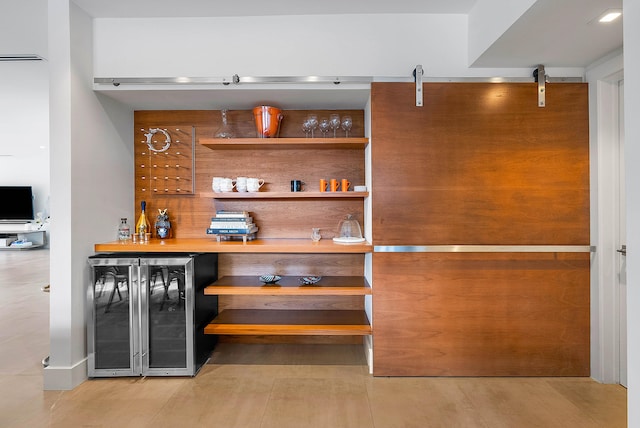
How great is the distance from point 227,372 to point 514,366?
204 cm

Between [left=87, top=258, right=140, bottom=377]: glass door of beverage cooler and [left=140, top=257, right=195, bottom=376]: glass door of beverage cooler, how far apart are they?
0.07m

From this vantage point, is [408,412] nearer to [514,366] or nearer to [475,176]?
[514,366]

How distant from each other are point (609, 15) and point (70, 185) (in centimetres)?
331

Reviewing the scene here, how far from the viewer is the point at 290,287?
264cm

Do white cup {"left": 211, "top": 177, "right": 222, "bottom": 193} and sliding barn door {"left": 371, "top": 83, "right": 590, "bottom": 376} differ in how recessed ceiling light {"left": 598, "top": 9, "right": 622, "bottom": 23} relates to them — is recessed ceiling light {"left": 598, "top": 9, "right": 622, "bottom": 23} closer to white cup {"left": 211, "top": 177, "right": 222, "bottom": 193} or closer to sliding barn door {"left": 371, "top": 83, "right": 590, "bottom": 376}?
sliding barn door {"left": 371, "top": 83, "right": 590, "bottom": 376}

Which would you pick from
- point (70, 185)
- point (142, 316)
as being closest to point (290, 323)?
point (142, 316)

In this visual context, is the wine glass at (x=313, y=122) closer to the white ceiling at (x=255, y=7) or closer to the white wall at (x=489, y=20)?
the white ceiling at (x=255, y=7)

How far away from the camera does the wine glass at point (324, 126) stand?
287 cm

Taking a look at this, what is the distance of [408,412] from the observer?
2.10 m

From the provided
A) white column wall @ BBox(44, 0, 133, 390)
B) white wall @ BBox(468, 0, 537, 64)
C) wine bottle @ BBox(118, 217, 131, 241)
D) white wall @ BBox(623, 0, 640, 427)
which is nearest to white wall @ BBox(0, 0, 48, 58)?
white column wall @ BBox(44, 0, 133, 390)

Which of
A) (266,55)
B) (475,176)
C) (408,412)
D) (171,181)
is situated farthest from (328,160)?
(408,412)

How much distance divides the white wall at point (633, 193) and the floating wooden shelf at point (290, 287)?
58.2 inches

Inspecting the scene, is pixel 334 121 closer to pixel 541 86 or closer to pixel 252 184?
pixel 252 184

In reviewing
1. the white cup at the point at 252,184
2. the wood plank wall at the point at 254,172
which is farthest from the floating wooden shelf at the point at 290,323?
the white cup at the point at 252,184
